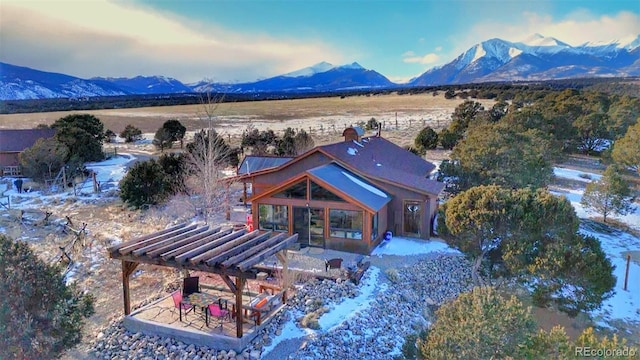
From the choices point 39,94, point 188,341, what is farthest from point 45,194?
point 39,94

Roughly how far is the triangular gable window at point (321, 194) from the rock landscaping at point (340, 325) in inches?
114

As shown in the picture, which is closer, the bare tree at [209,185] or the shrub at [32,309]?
the shrub at [32,309]

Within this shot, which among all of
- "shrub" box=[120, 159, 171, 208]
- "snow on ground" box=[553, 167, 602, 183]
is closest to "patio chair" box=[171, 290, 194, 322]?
"shrub" box=[120, 159, 171, 208]

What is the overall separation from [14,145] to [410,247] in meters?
31.1

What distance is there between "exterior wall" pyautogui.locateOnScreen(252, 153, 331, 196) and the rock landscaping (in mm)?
6742

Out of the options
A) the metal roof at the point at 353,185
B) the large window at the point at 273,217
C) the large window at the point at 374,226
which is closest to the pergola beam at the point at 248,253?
the metal roof at the point at 353,185

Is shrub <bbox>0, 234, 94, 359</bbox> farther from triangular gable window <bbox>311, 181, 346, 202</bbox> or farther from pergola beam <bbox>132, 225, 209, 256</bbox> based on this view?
triangular gable window <bbox>311, 181, 346, 202</bbox>

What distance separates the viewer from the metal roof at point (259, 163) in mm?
23312

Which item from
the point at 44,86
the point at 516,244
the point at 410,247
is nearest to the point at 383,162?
the point at 410,247

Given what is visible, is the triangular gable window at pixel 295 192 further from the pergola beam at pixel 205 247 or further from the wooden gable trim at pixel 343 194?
the pergola beam at pixel 205 247

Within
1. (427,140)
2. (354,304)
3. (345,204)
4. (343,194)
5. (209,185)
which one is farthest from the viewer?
(427,140)

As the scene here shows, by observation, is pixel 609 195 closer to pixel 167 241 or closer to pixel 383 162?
pixel 383 162

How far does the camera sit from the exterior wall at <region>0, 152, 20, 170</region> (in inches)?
1270

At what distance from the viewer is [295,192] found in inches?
659
